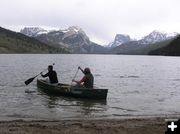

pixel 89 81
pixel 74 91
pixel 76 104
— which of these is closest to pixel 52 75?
pixel 74 91

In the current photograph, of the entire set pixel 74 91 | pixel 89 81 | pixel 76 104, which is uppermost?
pixel 89 81

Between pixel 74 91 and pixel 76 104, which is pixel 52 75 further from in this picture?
pixel 76 104

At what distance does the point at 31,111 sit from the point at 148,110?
837 centimetres

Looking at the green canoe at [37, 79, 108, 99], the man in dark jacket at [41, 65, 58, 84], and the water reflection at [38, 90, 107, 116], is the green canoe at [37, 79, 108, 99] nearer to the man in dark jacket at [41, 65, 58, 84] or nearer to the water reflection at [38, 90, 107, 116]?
the water reflection at [38, 90, 107, 116]

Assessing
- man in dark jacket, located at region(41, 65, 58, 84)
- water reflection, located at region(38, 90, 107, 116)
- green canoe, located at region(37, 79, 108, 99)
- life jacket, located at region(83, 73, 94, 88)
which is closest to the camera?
water reflection, located at region(38, 90, 107, 116)

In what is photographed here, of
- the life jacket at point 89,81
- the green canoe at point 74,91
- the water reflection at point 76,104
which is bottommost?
the water reflection at point 76,104

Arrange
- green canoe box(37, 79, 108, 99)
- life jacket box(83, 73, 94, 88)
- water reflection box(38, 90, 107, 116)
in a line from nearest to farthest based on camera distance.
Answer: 1. water reflection box(38, 90, 107, 116)
2. green canoe box(37, 79, 108, 99)
3. life jacket box(83, 73, 94, 88)

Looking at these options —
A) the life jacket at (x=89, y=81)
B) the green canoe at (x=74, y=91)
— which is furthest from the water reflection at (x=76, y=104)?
the life jacket at (x=89, y=81)

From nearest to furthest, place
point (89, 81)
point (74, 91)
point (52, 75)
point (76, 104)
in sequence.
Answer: point (76, 104) < point (89, 81) < point (74, 91) < point (52, 75)

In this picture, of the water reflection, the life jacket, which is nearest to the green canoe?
the water reflection

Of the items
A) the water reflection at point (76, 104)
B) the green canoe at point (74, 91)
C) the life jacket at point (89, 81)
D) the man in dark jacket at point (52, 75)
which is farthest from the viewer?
the man in dark jacket at point (52, 75)

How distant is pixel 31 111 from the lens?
2414 centimetres

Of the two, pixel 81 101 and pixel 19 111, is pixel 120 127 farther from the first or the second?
pixel 81 101

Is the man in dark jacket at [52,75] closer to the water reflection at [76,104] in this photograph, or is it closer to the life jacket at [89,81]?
the water reflection at [76,104]
